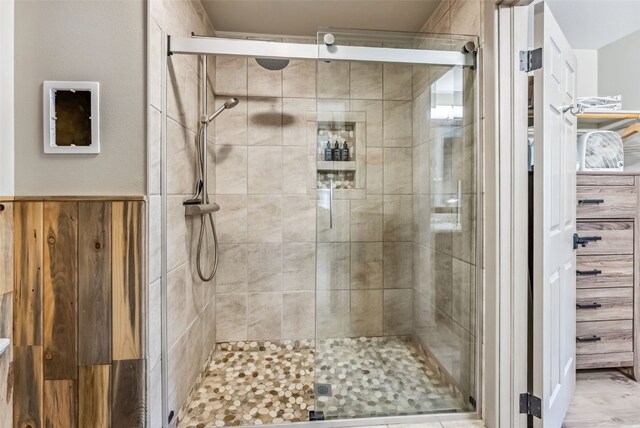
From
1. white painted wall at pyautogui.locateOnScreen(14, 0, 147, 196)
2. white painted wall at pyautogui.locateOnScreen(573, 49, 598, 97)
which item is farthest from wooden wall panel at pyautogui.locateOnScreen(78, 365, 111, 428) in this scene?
white painted wall at pyautogui.locateOnScreen(573, 49, 598, 97)

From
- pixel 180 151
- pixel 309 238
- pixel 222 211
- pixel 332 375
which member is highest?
pixel 180 151

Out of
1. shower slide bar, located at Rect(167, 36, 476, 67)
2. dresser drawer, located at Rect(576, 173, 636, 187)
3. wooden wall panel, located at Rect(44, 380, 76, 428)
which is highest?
shower slide bar, located at Rect(167, 36, 476, 67)

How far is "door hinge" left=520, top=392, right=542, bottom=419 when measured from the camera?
4.48ft

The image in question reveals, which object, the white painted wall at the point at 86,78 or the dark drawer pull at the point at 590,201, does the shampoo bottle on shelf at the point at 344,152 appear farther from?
the dark drawer pull at the point at 590,201

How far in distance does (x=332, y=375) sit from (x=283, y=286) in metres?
0.95

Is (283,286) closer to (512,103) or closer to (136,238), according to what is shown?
(136,238)

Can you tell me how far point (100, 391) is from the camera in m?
1.22

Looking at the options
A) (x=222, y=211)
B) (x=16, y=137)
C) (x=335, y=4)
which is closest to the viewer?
(x=16, y=137)

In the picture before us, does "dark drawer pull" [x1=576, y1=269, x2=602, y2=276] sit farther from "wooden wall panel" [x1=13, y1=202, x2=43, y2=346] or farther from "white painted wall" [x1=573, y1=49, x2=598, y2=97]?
"wooden wall panel" [x1=13, y1=202, x2=43, y2=346]

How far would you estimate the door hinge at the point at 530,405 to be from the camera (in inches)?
53.8

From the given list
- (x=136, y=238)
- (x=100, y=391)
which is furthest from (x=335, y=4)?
(x=100, y=391)

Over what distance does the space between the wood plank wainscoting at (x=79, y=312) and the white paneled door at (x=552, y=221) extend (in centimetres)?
160

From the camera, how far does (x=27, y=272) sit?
118 centimetres

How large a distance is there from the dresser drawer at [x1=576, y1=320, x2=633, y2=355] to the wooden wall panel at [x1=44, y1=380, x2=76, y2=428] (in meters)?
2.64
